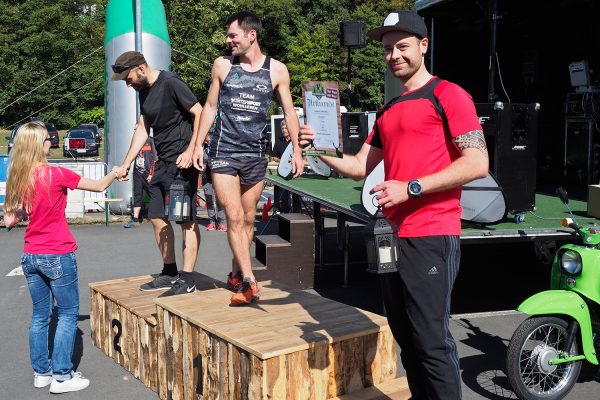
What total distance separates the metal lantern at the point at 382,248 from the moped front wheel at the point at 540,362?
1.95 m

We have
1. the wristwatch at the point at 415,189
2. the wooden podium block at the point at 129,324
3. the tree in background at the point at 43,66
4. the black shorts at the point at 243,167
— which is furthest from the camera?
the tree in background at the point at 43,66

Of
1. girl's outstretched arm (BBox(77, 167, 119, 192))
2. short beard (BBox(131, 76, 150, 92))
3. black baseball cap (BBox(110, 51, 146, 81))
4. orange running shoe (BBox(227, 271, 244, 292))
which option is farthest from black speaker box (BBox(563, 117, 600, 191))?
girl's outstretched arm (BBox(77, 167, 119, 192))

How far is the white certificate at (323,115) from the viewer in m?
3.02

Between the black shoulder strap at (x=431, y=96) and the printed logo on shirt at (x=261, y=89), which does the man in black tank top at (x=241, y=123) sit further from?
the black shoulder strap at (x=431, y=96)

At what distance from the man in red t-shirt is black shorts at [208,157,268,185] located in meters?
1.91

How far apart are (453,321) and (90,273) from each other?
4.82 metres

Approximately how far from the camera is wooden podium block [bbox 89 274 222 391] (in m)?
4.94

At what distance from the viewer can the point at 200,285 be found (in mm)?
5547

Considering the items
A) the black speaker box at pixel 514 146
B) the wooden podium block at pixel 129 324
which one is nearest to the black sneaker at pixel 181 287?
the wooden podium block at pixel 129 324

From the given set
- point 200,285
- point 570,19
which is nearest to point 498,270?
point 570,19

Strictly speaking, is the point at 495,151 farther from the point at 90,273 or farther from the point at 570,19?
the point at 90,273

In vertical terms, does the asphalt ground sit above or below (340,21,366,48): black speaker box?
below

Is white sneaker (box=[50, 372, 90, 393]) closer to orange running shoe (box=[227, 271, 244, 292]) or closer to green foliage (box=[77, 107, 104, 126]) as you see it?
orange running shoe (box=[227, 271, 244, 292])

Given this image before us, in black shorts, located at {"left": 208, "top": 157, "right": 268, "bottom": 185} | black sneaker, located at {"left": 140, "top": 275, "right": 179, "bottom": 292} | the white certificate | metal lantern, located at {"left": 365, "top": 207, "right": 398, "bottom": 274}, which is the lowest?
black sneaker, located at {"left": 140, "top": 275, "right": 179, "bottom": 292}
